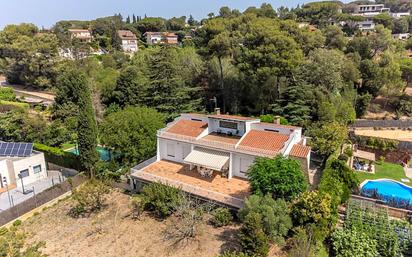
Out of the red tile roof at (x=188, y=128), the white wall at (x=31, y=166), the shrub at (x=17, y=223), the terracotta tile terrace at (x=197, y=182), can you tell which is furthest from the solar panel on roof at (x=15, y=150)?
the red tile roof at (x=188, y=128)

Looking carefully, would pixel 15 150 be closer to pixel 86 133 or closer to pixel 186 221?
pixel 86 133

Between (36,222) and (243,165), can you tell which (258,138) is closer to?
(243,165)

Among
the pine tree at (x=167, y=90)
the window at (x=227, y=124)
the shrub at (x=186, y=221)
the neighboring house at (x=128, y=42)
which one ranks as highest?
the neighboring house at (x=128, y=42)

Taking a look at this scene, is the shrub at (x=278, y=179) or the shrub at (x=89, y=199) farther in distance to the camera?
the shrub at (x=89, y=199)

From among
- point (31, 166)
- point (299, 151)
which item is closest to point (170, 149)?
point (299, 151)

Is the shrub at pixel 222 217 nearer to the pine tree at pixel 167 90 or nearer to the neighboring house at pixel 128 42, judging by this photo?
the pine tree at pixel 167 90

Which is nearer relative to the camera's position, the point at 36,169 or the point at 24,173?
the point at 24,173
